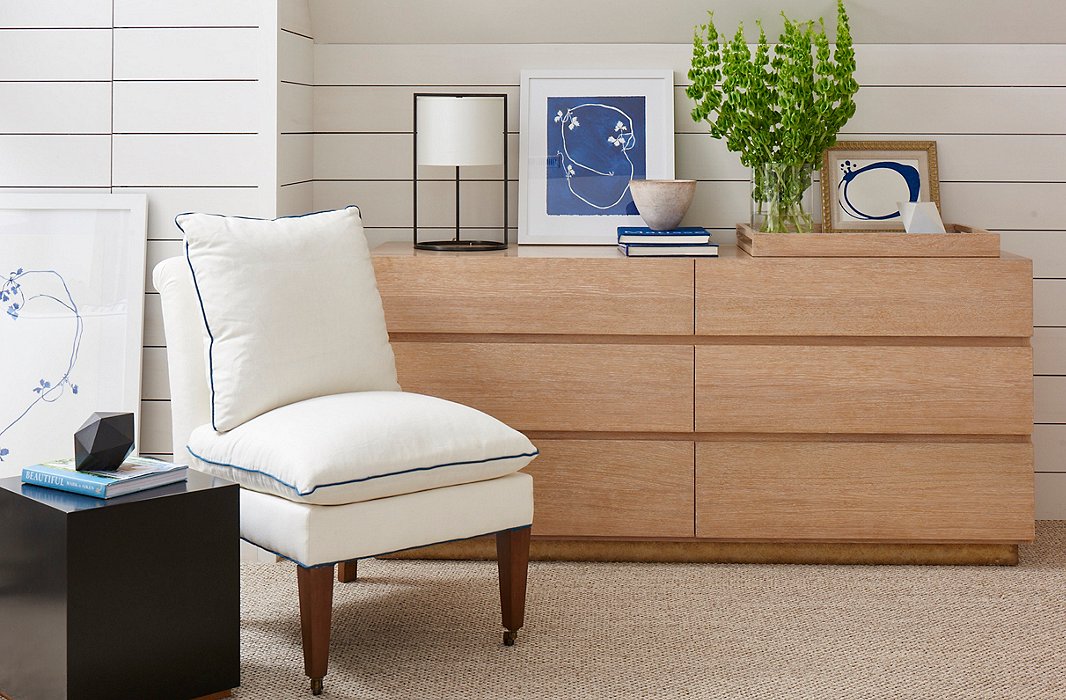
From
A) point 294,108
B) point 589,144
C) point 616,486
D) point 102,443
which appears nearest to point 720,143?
point 589,144

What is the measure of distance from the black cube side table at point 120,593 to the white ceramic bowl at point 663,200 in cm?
142

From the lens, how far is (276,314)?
2.34m

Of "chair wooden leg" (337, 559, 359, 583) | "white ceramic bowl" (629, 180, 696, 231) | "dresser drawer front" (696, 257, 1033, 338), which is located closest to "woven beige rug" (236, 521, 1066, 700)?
"chair wooden leg" (337, 559, 359, 583)

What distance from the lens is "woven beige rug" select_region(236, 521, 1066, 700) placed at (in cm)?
217

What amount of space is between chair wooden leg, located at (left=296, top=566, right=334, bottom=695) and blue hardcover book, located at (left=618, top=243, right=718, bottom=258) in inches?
48.2

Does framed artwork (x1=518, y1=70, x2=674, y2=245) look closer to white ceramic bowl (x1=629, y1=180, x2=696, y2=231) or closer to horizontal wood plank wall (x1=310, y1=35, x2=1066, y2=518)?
horizontal wood plank wall (x1=310, y1=35, x2=1066, y2=518)

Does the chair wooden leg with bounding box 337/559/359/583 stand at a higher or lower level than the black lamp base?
lower

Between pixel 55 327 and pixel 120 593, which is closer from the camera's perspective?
pixel 120 593

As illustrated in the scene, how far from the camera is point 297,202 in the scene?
10.3 feet

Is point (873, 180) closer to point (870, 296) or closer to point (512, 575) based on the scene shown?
point (870, 296)

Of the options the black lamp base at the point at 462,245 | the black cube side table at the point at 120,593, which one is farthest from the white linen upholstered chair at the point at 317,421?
the black lamp base at the point at 462,245

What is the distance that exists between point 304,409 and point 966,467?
1672 millimetres

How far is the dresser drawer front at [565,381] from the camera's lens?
2840mm

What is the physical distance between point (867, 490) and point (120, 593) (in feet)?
5.95
